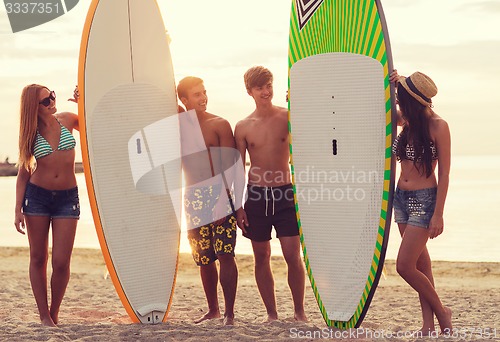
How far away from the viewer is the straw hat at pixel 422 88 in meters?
4.18

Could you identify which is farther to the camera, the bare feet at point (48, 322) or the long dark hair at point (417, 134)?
the bare feet at point (48, 322)

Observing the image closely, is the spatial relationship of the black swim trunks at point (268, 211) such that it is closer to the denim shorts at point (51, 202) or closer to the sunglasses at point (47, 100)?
the denim shorts at point (51, 202)

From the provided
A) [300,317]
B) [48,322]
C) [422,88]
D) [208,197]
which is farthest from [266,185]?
[48,322]

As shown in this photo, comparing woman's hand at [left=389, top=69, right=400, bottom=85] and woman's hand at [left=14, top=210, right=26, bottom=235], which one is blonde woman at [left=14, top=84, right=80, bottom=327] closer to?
woman's hand at [left=14, top=210, right=26, bottom=235]

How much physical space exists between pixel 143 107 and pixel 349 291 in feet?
6.33

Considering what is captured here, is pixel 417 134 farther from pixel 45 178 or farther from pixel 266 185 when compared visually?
pixel 45 178

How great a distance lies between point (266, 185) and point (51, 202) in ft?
4.64

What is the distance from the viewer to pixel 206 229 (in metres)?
4.79

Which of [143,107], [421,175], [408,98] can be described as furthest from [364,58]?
[143,107]

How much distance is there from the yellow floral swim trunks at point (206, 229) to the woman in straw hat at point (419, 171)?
3.67 ft

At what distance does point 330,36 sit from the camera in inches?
191

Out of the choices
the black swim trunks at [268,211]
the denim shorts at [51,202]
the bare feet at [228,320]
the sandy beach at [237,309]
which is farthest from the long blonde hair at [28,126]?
the bare feet at [228,320]

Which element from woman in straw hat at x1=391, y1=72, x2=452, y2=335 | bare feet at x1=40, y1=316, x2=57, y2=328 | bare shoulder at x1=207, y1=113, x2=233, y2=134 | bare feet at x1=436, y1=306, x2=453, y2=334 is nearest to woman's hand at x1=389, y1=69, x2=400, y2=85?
woman in straw hat at x1=391, y1=72, x2=452, y2=335

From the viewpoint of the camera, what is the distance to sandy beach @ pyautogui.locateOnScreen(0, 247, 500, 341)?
14.9 feet
